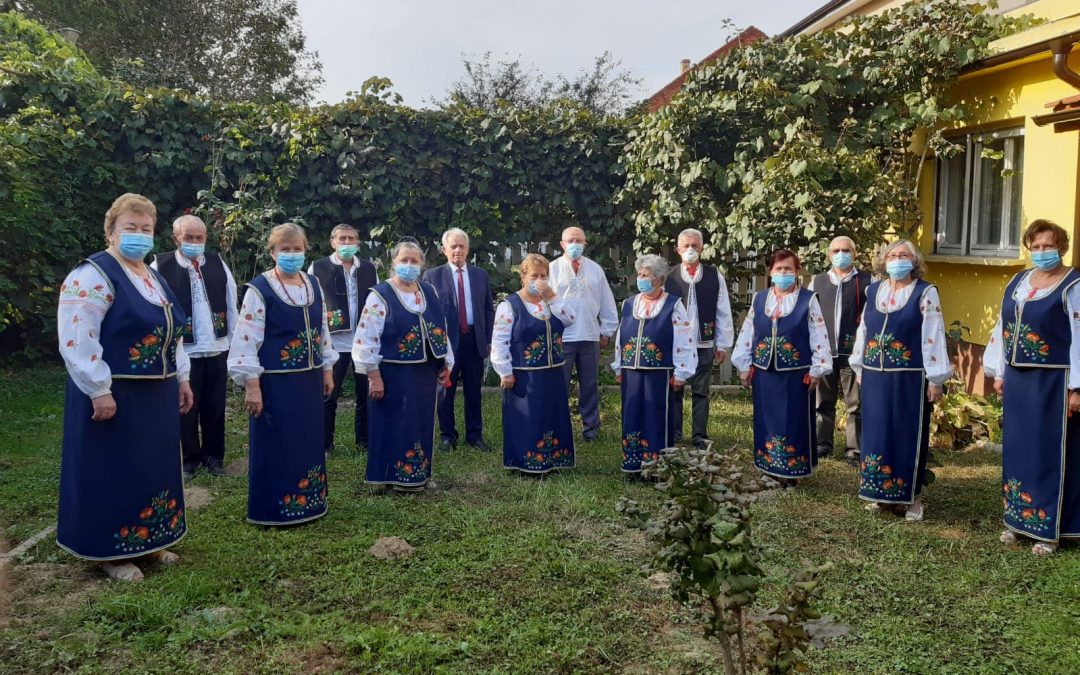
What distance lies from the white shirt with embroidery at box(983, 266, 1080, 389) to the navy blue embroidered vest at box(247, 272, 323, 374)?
14.0 ft

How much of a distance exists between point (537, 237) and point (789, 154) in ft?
10.6

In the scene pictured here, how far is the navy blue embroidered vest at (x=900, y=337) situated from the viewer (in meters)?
5.18

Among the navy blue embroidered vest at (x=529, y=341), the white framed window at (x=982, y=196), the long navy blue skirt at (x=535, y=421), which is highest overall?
the white framed window at (x=982, y=196)

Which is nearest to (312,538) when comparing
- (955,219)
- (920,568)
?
(920,568)

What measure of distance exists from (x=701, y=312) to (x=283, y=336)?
378cm

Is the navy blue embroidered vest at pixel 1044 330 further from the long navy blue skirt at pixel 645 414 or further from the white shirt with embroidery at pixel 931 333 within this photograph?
the long navy blue skirt at pixel 645 414

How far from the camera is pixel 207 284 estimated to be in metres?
6.14

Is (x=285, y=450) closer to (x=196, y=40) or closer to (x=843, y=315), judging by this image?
(x=843, y=315)

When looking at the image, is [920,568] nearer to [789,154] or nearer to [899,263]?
[899,263]

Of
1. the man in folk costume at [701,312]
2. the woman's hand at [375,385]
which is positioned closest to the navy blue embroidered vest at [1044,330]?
the man in folk costume at [701,312]

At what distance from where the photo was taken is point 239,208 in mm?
8742

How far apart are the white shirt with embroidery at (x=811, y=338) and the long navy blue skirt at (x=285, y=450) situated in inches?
125

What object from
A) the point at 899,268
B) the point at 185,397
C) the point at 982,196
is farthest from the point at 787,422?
the point at 982,196

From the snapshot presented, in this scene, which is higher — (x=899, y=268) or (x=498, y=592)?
(x=899, y=268)
